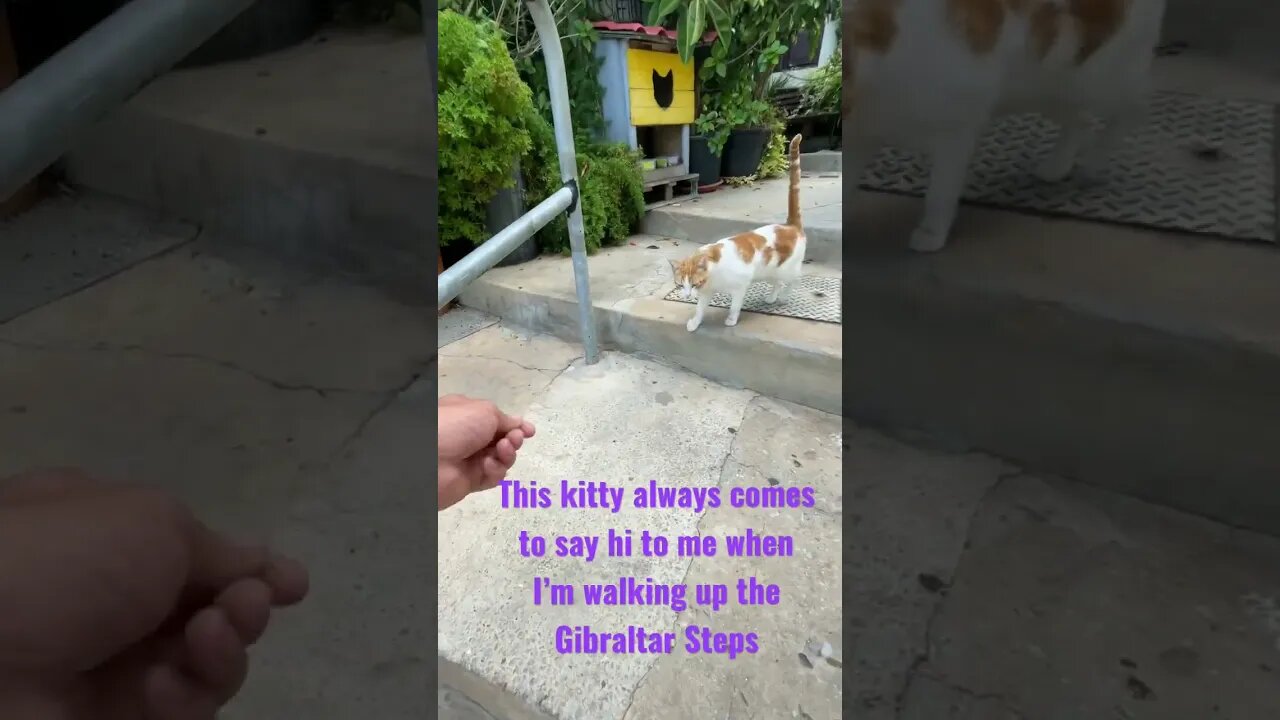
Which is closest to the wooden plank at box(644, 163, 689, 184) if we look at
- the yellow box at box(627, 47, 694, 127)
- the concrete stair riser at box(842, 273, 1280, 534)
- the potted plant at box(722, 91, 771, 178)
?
the yellow box at box(627, 47, 694, 127)

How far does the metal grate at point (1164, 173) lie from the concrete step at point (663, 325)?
1.49 ft

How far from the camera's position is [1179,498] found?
31 centimetres

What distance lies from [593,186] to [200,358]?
106cm

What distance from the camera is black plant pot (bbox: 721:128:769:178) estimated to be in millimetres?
1620

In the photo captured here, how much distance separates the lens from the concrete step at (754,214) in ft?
3.36

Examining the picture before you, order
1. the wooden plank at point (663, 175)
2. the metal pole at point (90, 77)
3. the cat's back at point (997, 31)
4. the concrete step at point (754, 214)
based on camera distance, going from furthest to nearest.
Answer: the wooden plank at point (663, 175), the concrete step at point (754, 214), the cat's back at point (997, 31), the metal pole at point (90, 77)

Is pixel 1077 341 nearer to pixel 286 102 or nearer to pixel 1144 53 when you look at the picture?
pixel 1144 53

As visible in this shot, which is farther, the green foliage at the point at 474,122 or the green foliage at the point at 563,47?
the green foliage at the point at 563,47

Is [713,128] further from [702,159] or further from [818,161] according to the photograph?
[818,161]

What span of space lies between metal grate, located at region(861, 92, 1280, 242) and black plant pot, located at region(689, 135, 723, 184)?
136cm

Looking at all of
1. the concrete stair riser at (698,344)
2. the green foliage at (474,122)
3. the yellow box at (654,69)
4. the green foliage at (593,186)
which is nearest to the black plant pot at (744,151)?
the yellow box at (654,69)

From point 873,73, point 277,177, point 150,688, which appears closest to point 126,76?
point 277,177

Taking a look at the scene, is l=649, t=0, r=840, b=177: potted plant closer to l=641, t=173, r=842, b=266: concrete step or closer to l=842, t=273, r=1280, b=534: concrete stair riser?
l=641, t=173, r=842, b=266: concrete step

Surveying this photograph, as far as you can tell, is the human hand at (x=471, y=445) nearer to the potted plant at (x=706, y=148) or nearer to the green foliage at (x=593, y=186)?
the green foliage at (x=593, y=186)
